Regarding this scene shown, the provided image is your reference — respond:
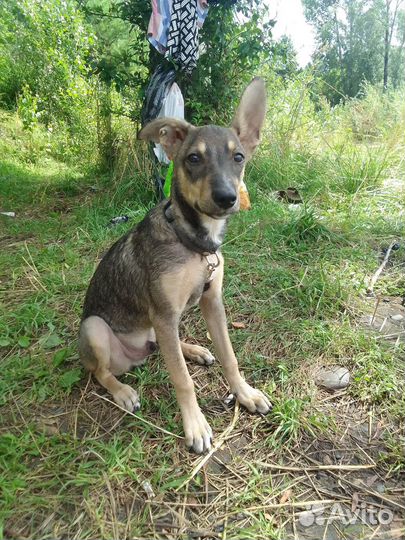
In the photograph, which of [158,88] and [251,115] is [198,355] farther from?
[158,88]

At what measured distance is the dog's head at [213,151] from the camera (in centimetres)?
A: 217

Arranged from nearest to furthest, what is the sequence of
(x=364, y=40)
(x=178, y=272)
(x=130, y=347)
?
(x=178, y=272), (x=130, y=347), (x=364, y=40)

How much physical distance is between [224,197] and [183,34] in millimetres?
3742

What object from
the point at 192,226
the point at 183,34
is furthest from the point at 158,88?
the point at 192,226

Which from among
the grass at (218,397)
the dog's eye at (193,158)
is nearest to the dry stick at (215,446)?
the grass at (218,397)

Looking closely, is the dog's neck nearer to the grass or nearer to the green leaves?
the grass

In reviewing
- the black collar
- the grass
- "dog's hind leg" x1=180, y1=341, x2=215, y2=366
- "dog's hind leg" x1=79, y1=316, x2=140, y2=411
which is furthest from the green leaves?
the black collar

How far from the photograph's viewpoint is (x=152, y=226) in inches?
102

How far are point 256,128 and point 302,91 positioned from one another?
5234 mm

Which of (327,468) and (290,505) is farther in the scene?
(327,468)

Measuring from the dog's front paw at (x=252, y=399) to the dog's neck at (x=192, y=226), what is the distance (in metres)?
0.94

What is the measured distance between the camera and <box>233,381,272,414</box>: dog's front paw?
99.7 inches

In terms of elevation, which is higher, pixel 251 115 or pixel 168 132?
pixel 251 115

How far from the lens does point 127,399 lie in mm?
2596
